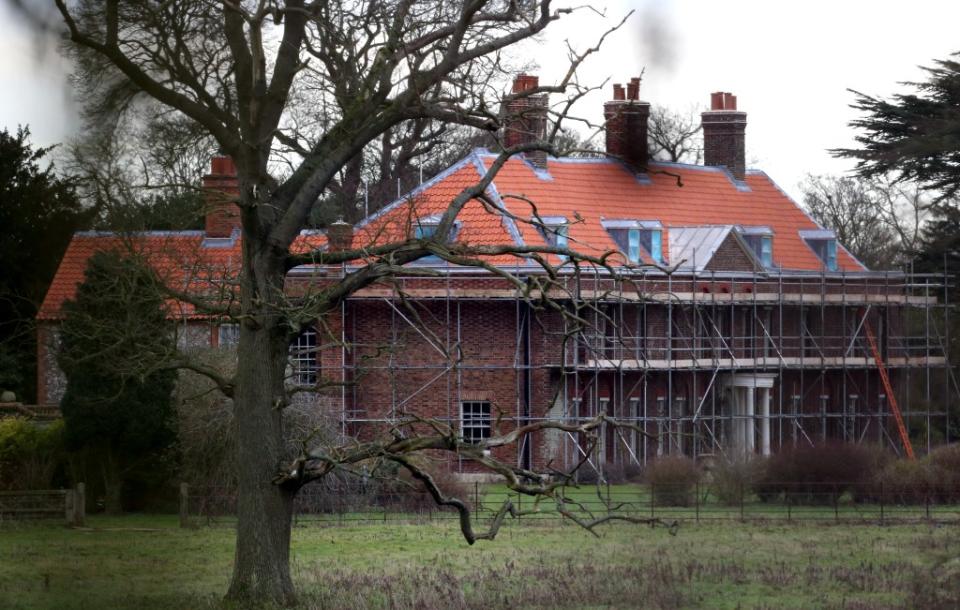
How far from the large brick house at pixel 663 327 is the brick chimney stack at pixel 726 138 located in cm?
5

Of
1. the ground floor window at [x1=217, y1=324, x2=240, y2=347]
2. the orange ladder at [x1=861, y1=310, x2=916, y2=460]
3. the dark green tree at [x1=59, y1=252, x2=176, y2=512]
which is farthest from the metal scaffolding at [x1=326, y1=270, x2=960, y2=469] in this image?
the dark green tree at [x1=59, y1=252, x2=176, y2=512]

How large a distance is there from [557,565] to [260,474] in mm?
6875

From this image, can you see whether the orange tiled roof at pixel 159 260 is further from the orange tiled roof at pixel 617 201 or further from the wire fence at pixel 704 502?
the orange tiled roof at pixel 617 201

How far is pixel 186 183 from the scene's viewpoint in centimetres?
747

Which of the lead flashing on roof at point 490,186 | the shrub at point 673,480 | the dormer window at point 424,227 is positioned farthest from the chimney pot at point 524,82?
the shrub at point 673,480

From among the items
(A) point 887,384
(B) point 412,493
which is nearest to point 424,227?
(B) point 412,493

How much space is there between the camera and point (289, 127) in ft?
24.8

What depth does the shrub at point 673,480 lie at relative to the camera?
25.4 meters

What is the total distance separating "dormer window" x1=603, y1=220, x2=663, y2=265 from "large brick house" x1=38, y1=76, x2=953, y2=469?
0.04 meters

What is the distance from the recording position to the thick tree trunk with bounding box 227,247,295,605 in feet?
36.6

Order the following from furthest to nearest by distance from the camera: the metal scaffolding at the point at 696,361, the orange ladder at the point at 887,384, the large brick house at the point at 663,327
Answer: the orange ladder at the point at 887,384
the metal scaffolding at the point at 696,361
the large brick house at the point at 663,327

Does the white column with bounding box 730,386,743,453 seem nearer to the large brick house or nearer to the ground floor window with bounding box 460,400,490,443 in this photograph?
the large brick house

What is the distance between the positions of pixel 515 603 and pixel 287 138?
6818 millimetres

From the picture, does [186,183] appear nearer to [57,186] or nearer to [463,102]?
[463,102]
